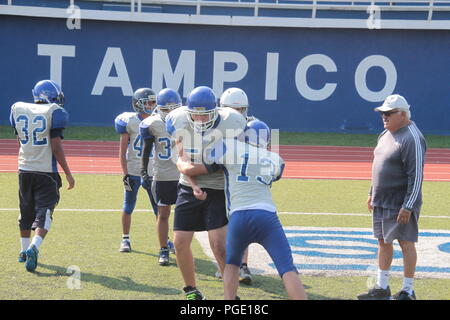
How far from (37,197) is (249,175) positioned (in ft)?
9.22

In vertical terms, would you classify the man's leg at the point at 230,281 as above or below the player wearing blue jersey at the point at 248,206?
below

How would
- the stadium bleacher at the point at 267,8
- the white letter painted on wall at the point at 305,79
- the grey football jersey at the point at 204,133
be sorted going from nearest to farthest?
the grey football jersey at the point at 204,133
the white letter painted on wall at the point at 305,79
the stadium bleacher at the point at 267,8

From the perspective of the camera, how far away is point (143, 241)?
8117mm

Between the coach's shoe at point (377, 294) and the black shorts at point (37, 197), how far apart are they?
123 inches

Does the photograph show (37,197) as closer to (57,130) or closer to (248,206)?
(57,130)

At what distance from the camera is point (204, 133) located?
5527mm


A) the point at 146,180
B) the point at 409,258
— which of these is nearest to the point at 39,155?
the point at 146,180

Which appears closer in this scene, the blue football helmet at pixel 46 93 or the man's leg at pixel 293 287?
the man's leg at pixel 293 287

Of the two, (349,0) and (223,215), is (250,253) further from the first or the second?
(349,0)

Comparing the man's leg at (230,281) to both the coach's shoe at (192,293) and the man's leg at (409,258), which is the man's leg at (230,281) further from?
the man's leg at (409,258)

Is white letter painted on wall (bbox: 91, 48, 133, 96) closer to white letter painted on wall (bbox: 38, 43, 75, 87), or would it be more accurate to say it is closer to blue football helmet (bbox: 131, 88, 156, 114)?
white letter painted on wall (bbox: 38, 43, 75, 87)

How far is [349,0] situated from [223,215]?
17930mm

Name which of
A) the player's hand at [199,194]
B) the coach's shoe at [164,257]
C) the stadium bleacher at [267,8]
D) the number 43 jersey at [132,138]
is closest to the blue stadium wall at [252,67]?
the stadium bleacher at [267,8]

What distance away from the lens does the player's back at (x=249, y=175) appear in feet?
16.2
